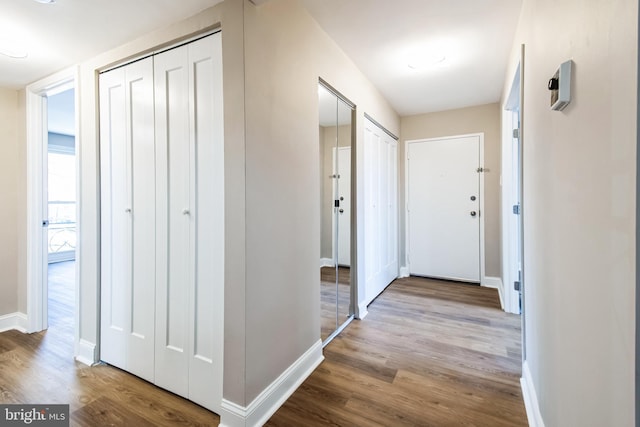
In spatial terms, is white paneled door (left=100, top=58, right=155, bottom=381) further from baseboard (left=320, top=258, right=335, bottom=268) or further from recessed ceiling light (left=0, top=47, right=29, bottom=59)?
baseboard (left=320, top=258, right=335, bottom=268)

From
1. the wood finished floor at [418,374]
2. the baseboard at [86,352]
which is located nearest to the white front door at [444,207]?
the wood finished floor at [418,374]

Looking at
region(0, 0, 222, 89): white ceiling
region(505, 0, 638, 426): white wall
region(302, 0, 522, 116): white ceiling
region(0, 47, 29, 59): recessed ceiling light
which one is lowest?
region(505, 0, 638, 426): white wall

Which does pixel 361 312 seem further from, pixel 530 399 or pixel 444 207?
pixel 444 207

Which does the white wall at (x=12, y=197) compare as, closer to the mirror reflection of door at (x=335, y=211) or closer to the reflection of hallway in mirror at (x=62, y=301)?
the reflection of hallway in mirror at (x=62, y=301)

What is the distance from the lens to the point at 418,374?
1935 mm

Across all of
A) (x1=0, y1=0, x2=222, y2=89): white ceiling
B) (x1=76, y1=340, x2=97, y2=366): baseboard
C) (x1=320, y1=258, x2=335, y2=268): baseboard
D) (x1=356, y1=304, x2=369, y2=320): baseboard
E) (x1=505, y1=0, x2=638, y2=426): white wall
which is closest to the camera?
(x1=505, y1=0, x2=638, y2=426): white wall

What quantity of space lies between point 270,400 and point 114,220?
5.03 feet

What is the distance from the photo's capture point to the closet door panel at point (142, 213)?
5.93 feet

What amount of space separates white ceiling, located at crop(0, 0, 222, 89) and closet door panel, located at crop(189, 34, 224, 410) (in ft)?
0.73

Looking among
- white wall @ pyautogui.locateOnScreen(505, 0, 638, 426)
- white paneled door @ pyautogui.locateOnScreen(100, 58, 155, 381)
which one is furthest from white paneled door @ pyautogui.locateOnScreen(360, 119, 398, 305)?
white paneled door @ pyautogui.locateOnScreen(100, 58, 155, 381)

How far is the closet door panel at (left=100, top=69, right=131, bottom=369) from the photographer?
6.36 ft

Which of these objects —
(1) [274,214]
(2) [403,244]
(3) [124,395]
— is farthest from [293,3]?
(2) [403,244]

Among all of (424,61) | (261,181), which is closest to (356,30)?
(424,61)

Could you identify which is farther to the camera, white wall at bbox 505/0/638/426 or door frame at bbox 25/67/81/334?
door frame at bbox 25/67/81/334
